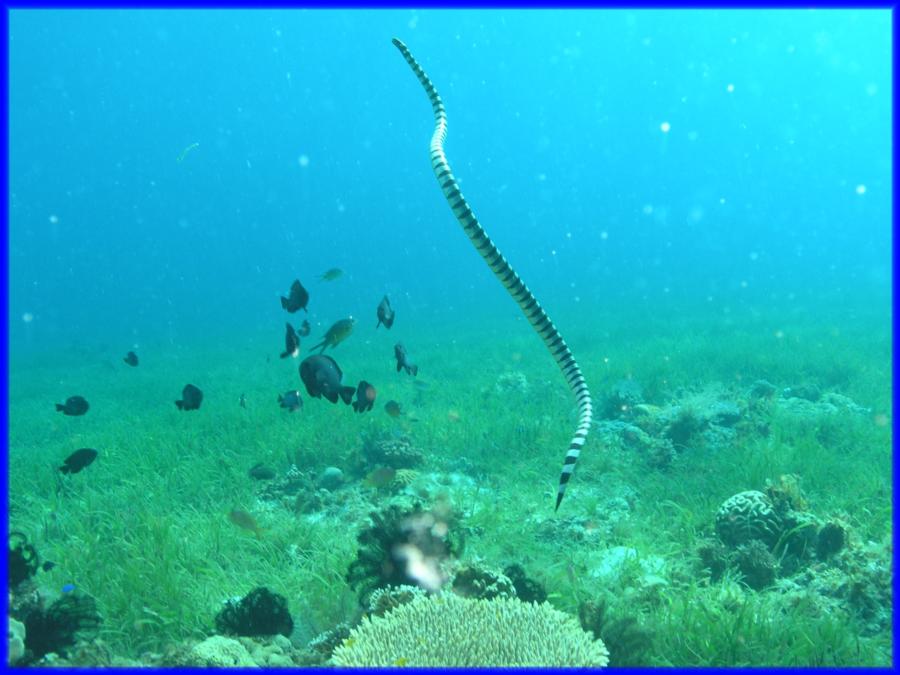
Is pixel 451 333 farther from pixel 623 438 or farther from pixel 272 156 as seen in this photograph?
pixel 272 156

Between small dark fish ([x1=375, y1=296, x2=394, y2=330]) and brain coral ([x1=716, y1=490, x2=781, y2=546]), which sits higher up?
small dark fish ([x1=375, y1=296, x2=394, y2=330])

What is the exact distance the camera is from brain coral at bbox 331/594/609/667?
2951 mm

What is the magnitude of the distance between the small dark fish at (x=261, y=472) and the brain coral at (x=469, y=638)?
3648 mm

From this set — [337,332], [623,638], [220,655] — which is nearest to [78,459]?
[337,332]

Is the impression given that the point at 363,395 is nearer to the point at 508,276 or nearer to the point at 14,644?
the point at 508,276

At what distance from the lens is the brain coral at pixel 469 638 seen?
2.95m

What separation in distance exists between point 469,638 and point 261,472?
159 inches

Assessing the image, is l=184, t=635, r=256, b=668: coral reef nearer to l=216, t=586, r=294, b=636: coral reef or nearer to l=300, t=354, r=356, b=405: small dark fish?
l=216, t=586, r=294, b=636: coral reef

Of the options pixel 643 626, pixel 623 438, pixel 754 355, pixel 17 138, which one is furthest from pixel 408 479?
pixel 17 138

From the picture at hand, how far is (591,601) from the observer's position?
360cm

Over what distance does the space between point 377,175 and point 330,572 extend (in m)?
141

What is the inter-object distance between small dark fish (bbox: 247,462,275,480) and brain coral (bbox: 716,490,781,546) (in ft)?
14.2

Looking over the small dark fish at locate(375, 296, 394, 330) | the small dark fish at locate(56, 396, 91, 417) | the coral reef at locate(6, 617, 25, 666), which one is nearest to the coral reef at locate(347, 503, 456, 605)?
the coral reef at locate(6, 617, 25, 666)

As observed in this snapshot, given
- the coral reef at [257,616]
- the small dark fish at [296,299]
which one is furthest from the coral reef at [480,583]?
the small dark fish at [296,299]
